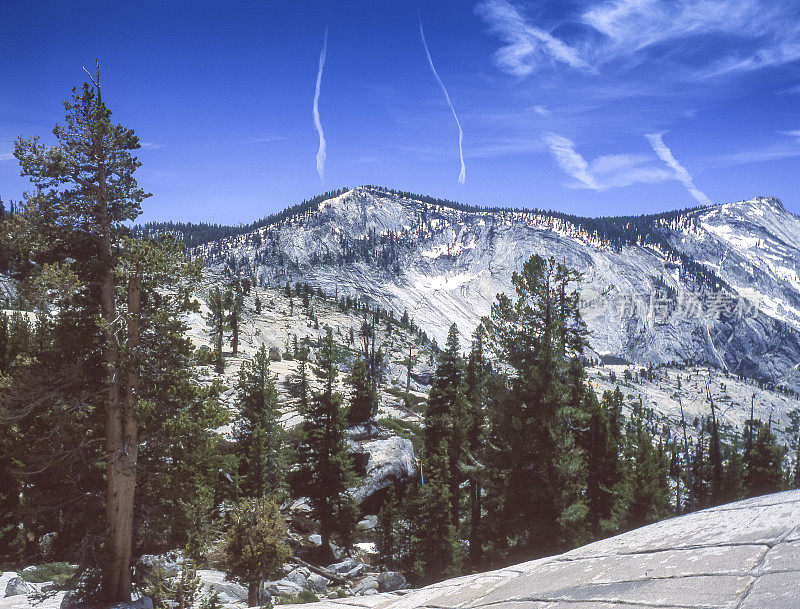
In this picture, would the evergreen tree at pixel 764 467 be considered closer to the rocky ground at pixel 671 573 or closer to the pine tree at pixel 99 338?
the rocky ground at pixel 671 573

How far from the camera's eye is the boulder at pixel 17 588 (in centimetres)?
1295

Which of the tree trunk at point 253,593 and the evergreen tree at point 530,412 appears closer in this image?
the evergreen tree at point 530,412

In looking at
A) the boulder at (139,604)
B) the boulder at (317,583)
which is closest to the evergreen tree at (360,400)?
the boulder at (317,583)

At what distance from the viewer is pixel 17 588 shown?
517 inches

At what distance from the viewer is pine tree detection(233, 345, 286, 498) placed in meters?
26.1

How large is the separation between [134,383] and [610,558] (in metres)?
11.7

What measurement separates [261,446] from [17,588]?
13807 millimetres

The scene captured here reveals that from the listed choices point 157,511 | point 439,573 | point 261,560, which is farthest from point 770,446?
point 157,511

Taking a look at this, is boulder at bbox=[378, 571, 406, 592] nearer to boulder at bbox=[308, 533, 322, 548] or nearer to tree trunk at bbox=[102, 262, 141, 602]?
boulder at bbox=[308, 533, 322, 548]

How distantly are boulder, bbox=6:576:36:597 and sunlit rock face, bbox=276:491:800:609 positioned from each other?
40.0 ft

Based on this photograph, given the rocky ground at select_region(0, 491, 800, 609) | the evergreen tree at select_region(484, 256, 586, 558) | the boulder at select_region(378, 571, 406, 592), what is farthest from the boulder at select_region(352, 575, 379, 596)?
the rocky ground at select_region(0, 491, 800, 609)

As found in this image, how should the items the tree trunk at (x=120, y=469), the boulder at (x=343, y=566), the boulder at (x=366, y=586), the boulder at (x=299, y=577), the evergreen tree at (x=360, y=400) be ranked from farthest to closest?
the evergreen tree at (x=360, y=400) → the boulder at (x=343, y=566) → the boulder at (x=366, y=586) → the boulder at (x=299, y=577) → the tree trunk at (x=120, y=469)

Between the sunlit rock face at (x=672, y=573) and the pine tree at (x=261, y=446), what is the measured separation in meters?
20.8

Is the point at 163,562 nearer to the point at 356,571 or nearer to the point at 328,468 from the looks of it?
the point at 328,468
